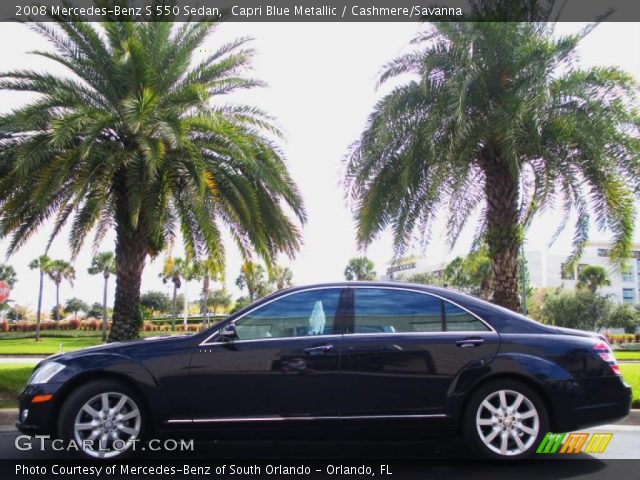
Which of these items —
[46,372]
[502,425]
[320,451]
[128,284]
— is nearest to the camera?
[502,425]

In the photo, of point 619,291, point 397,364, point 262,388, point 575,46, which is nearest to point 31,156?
point 262,388

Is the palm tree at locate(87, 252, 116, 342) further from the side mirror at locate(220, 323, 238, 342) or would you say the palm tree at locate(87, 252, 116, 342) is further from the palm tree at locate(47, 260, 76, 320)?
the side mirror at locate(220, 323, 238, 342)

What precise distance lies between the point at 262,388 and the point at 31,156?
7424 mm

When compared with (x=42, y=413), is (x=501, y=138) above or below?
above

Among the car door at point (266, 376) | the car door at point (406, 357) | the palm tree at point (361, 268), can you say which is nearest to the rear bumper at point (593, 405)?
the car door at point (406, 357)

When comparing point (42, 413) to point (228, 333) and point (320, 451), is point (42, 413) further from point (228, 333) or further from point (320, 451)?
point (320, 451)

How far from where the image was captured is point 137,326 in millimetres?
12531

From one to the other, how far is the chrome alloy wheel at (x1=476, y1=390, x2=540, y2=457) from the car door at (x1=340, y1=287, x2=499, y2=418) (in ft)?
1.18

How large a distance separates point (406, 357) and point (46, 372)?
10.4 feet

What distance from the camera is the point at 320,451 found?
6066 mm

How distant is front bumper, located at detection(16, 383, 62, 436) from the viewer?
17.8 feet

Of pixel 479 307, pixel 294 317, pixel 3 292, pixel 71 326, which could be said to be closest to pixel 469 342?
pixel 479 307

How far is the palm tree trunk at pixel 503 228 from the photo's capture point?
12242mm

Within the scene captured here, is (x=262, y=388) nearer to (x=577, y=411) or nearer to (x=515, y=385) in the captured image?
(x=515, y=385)
